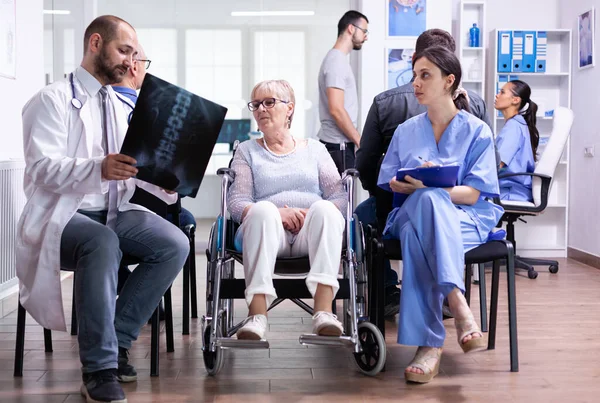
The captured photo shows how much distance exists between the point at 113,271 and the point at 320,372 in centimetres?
83

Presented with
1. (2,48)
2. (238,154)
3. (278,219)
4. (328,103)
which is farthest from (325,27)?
(278,219)

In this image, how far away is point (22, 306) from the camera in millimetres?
2631

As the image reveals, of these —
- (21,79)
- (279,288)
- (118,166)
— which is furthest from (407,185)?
(21,79)

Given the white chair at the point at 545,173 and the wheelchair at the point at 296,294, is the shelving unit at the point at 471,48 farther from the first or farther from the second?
the wheelchair at the point at 296,294

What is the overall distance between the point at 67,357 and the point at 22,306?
0.38m

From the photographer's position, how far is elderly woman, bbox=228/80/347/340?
2.55 m

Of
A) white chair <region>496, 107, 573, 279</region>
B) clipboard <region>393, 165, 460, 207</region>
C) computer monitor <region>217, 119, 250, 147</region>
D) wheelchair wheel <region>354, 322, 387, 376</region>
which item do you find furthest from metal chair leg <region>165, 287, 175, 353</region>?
computer monitor <region>217, 119, 250, 147</region>

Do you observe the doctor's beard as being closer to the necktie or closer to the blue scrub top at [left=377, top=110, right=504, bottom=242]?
the necktie

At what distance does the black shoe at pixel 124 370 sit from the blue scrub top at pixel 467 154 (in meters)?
1.20

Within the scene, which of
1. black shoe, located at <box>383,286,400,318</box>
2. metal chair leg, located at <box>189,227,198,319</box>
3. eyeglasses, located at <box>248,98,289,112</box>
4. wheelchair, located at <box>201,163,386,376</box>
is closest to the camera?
wheelchair, located at <box>201,163,386,376</box>

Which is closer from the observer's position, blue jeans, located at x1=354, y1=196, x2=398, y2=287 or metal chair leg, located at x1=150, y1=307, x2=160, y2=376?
metal chair leg, located at x1=150, y1=307, x2=160, y2=376

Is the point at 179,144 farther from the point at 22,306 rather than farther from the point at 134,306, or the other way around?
the point at 22,306

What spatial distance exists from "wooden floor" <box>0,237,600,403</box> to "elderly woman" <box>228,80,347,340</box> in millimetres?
216

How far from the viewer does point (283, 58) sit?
6.43 m
